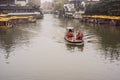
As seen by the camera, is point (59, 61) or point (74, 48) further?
point (74, 48)

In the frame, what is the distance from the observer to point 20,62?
1062 inches

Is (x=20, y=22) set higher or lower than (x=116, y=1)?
lower

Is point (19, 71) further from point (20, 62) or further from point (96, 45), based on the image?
point (96, 45)

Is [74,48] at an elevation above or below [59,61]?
below

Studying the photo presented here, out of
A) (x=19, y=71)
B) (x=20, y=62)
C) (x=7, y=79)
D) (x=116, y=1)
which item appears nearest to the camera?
(x=7, y=79)

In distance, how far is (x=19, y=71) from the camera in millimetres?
23781

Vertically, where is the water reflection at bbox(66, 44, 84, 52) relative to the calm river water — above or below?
below

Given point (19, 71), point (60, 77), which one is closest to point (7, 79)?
point (19, 71)

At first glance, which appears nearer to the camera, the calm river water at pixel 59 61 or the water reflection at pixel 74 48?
the calm river water at pixel 59 61

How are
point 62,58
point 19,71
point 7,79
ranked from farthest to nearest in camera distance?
point 62,58
point 19,71
point 7,79

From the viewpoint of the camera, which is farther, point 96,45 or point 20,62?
point 96,45

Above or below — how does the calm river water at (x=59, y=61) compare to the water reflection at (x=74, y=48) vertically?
above

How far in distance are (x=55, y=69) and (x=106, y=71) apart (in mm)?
3967

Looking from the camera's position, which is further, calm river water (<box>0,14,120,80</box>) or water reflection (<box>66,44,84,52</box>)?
water reflection (<box>66,44,84,52</box>)
